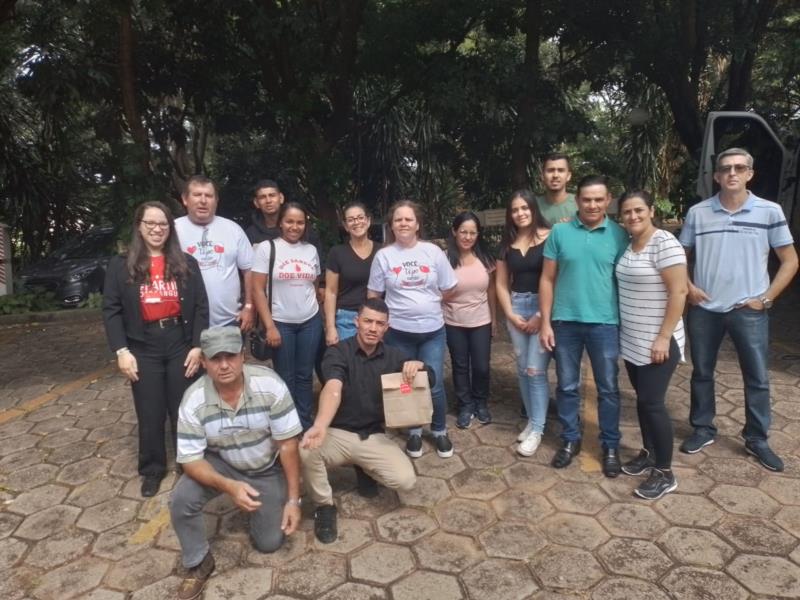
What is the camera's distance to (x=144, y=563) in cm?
313

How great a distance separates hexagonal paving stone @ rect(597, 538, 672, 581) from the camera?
9.62ft

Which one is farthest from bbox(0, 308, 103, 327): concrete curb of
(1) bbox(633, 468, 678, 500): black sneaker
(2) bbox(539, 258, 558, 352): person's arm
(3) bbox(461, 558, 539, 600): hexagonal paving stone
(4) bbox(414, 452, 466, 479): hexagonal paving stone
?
(1) bbox(633, 468, 678, 500): black sneaker

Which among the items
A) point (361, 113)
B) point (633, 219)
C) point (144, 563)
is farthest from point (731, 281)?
point (361, 113)

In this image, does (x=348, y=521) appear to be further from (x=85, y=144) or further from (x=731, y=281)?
(x=85, y=144)

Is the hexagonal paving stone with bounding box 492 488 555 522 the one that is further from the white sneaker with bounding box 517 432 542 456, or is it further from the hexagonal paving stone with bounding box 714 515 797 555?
the hexagonal paving stone with bounding box 714 515 797 555

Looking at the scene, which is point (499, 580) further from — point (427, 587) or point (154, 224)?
point (154, 224)

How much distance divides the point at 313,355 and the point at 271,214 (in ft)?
3.57

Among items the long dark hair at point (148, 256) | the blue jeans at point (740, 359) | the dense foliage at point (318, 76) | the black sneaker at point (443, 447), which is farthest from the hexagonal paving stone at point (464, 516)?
the dense foliage at point (318, 76)

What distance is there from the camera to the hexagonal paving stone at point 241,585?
2863mm

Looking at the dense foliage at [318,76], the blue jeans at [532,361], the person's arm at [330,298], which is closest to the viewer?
the blue jeans at [532,361]

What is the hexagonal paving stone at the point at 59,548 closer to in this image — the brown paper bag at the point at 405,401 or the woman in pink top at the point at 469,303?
the brown paper bag at the point at 405,401

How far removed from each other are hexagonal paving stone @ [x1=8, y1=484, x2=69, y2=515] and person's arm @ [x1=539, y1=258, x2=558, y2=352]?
3291 mm

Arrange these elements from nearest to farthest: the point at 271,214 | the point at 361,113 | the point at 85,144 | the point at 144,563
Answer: the point at 144,563 → the point at 271,214 → the point at 361,113 → the point at 85,144

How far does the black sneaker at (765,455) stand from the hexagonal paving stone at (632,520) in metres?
A: 1.00
